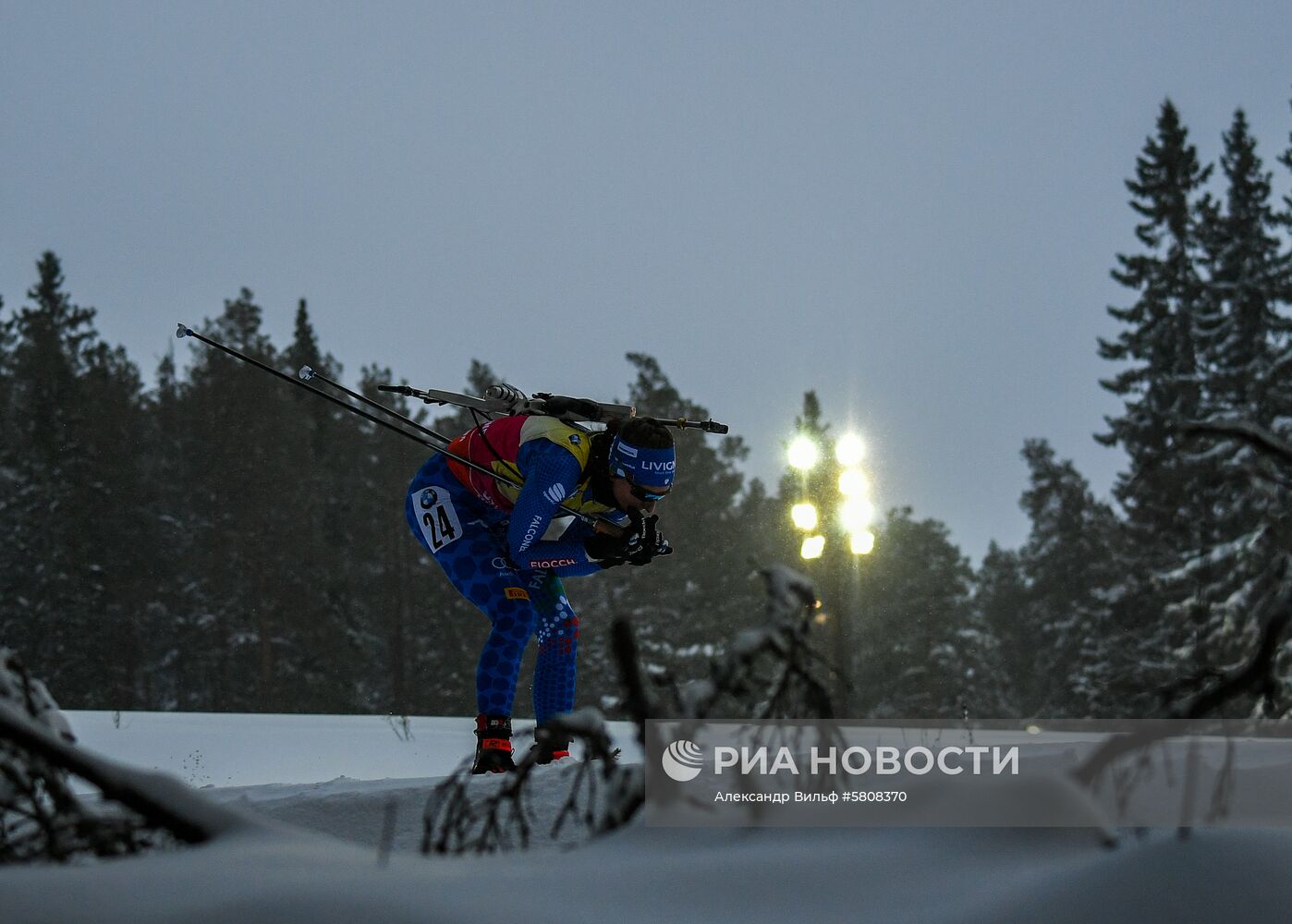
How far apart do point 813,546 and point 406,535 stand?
28.0 m

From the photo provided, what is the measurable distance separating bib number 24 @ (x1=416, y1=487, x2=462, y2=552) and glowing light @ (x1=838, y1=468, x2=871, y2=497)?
27.1 ft

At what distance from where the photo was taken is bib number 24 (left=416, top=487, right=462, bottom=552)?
20.5 ft

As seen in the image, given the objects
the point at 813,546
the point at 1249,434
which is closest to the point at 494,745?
the point at 1249,434

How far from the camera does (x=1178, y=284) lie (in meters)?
27.6

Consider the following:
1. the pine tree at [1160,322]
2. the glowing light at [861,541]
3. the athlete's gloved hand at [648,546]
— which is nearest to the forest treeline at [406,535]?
the pine tree at [1160,322]

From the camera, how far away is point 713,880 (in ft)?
6.13

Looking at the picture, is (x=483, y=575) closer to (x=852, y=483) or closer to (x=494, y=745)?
(x=494, y=745)

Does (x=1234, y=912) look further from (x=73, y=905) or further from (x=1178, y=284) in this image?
(x=1178, y=284)

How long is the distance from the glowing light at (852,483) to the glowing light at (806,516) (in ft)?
2.32

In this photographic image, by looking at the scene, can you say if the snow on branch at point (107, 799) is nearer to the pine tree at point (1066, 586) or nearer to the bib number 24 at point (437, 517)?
the bib number 24 at point (437, 517)

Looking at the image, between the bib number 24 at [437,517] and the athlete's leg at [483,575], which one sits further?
the bib number 24 at [437,517]

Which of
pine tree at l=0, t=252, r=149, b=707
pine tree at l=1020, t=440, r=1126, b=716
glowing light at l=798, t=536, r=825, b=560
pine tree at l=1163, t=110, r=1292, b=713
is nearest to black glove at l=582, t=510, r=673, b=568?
glowing light at l=798, t=536, r=825, b=560

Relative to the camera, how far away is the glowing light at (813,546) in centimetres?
1244

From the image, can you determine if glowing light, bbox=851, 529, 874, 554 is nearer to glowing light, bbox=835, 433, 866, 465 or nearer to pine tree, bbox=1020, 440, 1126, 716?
glowing light, bbox=835, 433, 866, 465
